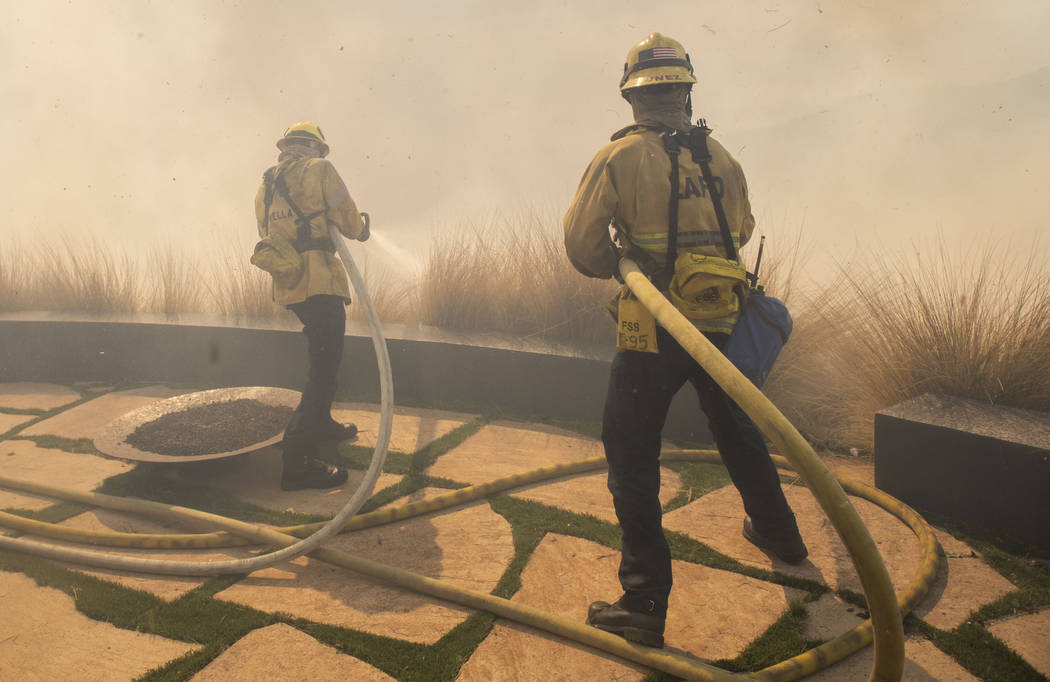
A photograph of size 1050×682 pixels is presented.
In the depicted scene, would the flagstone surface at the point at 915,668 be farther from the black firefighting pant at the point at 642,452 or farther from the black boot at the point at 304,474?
the black boot at the point at 304,474

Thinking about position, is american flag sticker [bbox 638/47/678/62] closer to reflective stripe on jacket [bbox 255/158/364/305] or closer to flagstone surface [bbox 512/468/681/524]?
flagstone surface [bbox 512/468/681/524]

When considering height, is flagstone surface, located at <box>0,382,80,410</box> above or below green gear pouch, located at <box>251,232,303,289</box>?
below

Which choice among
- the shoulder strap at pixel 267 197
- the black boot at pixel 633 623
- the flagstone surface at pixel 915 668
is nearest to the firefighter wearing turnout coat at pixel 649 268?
the black boot at pixel 633 623

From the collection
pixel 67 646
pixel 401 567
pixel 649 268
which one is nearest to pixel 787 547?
pixel 649 268

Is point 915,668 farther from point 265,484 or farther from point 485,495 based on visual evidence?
point 265,484

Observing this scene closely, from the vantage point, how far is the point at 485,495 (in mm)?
3354

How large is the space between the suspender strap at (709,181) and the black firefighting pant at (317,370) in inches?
92.7

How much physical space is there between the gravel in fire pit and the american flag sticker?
2802 millimetres

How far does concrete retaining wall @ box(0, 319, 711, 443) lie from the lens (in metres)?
4.64

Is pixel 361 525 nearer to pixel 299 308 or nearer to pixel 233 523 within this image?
pixel 233 523

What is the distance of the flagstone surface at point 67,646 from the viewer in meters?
2.06

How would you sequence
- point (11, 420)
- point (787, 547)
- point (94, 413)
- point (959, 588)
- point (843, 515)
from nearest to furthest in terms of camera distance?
point (843, 515), point (959, 588), point (787, 547), point (11, 420), point (94, 413)

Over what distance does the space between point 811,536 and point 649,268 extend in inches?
59.6

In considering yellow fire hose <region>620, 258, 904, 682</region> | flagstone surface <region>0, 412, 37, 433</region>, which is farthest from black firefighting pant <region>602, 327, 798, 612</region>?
flagstone surface <region>0, 412, 37, 433</region>
